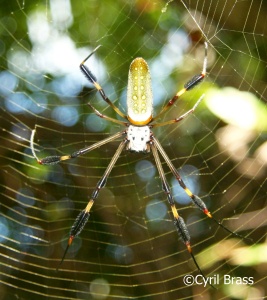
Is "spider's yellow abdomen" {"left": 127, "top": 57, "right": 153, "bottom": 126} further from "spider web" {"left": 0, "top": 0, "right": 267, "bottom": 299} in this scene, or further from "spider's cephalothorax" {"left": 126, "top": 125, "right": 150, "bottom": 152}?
"spider web" {"left": 0, "top": 0, "right": 267, "bottom": 299}

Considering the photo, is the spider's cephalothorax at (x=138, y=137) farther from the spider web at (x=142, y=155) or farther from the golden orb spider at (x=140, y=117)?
the spider web at (x=142, y=155)

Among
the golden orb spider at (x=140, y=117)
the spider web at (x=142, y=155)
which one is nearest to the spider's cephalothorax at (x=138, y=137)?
the golden orb spider at (x=140, y=117)

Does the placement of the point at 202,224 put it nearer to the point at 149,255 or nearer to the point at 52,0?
the point at 149,255

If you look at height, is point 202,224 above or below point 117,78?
below

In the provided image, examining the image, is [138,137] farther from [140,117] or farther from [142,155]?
[142,155]

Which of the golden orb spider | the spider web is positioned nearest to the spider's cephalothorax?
the golden orb spider

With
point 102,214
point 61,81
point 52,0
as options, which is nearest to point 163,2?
point 52,0
